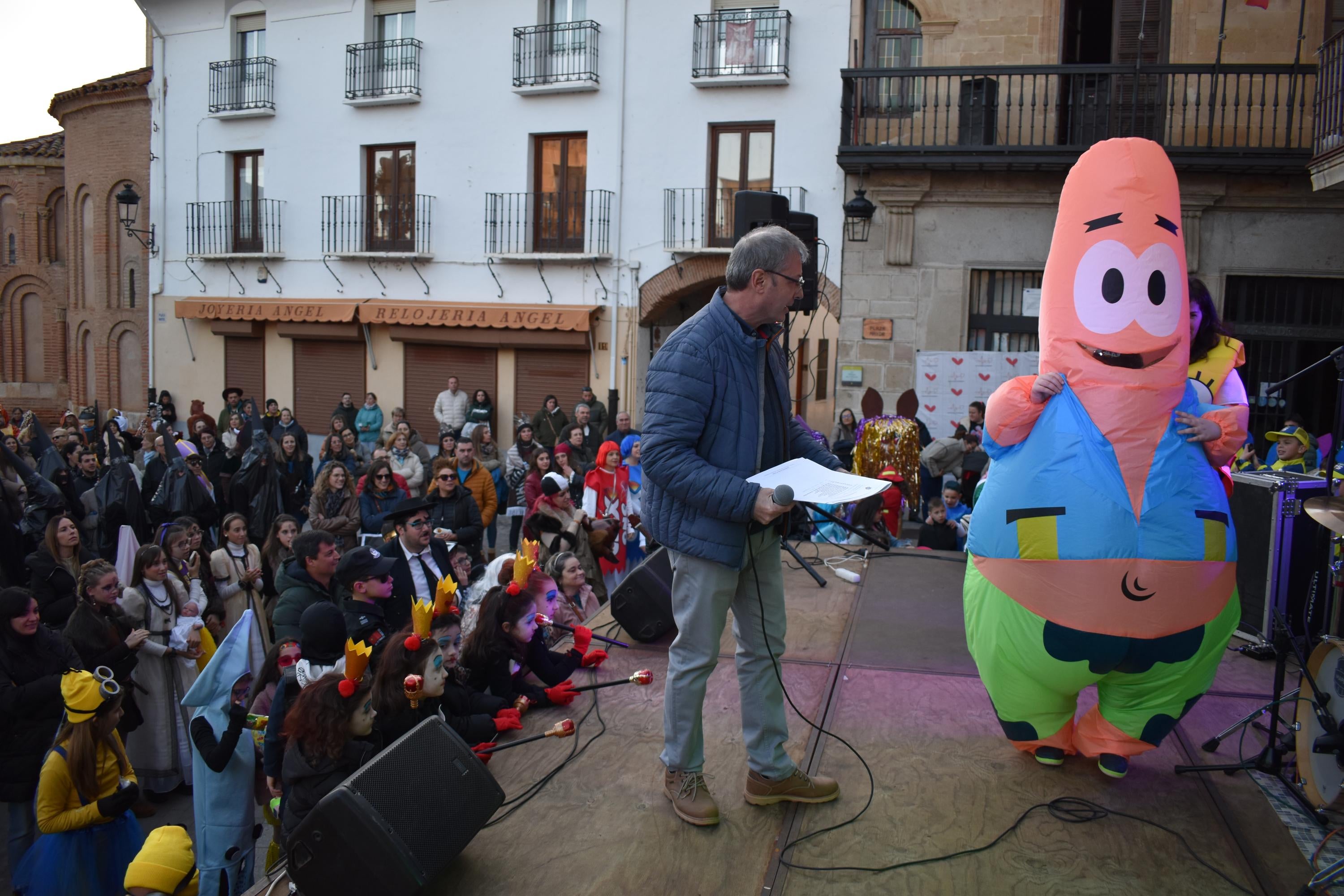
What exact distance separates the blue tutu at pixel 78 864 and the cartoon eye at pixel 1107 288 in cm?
417

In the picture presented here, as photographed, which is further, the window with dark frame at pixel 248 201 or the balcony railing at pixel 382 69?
the window with dark frame at pixel 248 201

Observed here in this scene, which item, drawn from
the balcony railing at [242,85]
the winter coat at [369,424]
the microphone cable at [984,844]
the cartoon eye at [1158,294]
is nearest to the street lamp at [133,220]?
the balcony railing at [242,85]

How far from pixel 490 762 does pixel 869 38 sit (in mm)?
12065

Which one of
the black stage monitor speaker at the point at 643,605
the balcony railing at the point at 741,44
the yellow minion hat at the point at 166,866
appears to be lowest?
the yellow minion hat at the point at 166,866

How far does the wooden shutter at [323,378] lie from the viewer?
55.0 feet

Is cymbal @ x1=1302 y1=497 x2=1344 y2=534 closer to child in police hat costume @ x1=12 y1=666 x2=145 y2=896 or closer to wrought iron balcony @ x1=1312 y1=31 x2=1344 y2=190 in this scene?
child in police hat costume @ x1=12 y1=666 x2=145 y2=896

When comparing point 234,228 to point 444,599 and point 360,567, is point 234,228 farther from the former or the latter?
point 444,599

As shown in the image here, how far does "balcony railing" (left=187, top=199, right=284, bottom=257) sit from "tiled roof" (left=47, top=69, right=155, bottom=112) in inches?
106

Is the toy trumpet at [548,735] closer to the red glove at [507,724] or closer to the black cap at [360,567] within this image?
the red glove at [507,724]

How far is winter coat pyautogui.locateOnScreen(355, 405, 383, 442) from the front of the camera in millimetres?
14609

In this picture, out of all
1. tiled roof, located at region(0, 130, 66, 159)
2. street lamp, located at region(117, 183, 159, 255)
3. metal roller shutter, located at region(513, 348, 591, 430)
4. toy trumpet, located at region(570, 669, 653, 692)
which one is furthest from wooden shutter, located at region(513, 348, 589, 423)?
tiled roof, located at region(0, 130, 66, 159)

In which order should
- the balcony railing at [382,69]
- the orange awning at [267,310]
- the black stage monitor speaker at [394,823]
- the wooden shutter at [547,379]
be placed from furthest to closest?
the orange awning at [267,310] < the balcony railing at [382,69] < the wooden shutter at [547,379] < the black stage monitor speaker at [394,823]

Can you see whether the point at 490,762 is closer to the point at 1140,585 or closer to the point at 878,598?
the point at 1140,585

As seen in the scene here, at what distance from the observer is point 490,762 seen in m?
3.65
